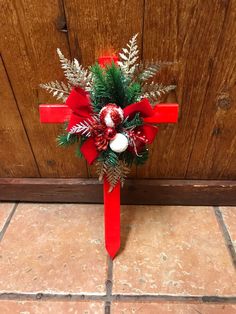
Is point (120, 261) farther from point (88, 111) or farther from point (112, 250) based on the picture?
point (88, 111)

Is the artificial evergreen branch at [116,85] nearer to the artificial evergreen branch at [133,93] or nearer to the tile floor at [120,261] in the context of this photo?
the artificial evergreen branch at [133,93]

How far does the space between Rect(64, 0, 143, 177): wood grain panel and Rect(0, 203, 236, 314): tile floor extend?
0.43 meters

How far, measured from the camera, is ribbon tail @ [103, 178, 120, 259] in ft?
1.97

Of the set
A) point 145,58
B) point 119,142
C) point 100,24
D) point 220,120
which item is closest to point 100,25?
point 100,24

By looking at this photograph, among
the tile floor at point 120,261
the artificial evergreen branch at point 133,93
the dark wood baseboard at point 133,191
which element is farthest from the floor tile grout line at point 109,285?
the artificial evergreen branch at point 133,93

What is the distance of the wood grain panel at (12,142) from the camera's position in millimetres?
646

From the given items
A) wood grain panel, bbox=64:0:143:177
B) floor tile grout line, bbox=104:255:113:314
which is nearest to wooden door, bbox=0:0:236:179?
wood grain panel, bbox=64:0:143:177

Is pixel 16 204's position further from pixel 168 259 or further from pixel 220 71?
pixel 220 71

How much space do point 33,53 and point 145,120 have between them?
273 mm

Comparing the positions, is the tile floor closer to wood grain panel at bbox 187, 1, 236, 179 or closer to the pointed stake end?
the pointed stake end

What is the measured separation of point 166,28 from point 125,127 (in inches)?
8.5

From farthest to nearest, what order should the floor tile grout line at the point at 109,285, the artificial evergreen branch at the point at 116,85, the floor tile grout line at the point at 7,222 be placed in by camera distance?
the floor tile grout line at the point at 7,222
the floor tile grout line at the point at 109,285
the artificial evergreen branch at the point at 116,85

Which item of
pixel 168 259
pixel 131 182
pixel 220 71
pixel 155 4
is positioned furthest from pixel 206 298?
pixel 155 4

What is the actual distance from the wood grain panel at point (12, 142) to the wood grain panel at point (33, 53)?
2 centimetres
